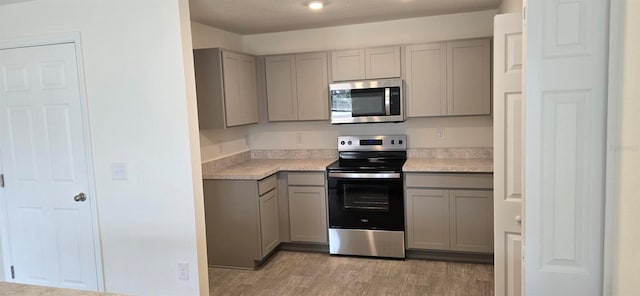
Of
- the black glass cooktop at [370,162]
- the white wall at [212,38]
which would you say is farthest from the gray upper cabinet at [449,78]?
the white wall at [212,38]

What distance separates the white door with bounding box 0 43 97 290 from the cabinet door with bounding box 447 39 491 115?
3044mm

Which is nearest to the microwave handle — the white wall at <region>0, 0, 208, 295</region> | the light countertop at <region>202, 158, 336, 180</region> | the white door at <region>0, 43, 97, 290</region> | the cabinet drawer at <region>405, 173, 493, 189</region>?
the cabinet drawer at <region>405, 173, 493, 189</region>

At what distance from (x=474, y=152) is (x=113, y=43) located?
328cm

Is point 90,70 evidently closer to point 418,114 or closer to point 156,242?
point 156,242

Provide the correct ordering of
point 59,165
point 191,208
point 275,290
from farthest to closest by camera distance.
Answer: point 275,290 < point 59,165 < point 191,208

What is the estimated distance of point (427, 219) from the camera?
3.90 metres

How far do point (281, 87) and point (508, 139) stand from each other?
8.74 ft

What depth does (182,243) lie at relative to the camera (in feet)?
9.61

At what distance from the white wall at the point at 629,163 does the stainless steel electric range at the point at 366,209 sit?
2.38 metres

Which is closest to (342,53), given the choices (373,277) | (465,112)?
(465,112)

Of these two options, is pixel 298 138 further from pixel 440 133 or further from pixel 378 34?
pixel 440 133

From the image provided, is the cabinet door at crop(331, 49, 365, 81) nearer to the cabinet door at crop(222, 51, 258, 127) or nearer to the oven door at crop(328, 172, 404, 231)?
the cabinet door at crop(222, 51, 258, 127)

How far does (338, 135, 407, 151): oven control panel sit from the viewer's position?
4.45 meters

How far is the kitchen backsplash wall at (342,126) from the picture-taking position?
13.7 ft
